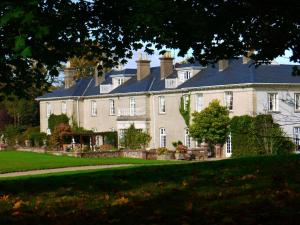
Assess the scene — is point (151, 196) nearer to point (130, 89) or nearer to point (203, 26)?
point (203, 26)

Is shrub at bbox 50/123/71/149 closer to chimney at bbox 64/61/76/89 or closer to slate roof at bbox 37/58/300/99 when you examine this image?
slate roof at bbox 37/58/300/99

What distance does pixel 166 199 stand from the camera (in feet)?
30.5

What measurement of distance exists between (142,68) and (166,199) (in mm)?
49858

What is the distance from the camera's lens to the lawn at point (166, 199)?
7734 mm

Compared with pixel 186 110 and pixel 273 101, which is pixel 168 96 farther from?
pixel 273 101

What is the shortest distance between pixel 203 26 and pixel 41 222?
5.55 m

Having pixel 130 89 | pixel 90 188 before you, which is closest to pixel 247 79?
pixel 130 89

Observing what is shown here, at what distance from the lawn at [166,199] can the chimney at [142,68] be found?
45332 millimetres

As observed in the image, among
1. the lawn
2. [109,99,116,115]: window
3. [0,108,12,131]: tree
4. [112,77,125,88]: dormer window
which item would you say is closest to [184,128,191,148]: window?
[109,99,116,115]: window

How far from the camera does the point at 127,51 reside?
14.7 m

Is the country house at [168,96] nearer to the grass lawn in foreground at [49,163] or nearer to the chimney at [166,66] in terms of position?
the chimney at [166,66]

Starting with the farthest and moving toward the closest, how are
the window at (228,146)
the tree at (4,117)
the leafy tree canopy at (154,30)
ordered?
the tree at (4,117) < the window at (228,146) < the leafy tree canopy at (154,30)

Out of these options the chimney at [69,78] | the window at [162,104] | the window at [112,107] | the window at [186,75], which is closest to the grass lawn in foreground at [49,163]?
the window at [162,104]

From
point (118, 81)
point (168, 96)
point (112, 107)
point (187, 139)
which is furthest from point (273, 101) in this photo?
point (118, 81)
